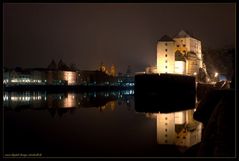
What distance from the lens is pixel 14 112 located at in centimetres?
1917

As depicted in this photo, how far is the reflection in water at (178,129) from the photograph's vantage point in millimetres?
10744

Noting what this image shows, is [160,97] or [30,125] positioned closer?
[30,125]

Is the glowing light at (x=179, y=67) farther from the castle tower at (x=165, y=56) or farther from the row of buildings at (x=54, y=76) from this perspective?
the row of buildings at (x=54, y=76)

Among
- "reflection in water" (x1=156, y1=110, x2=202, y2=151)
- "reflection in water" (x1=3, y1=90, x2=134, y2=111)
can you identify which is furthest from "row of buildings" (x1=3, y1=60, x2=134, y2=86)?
"reflection in water" (x1=156, y1=110, x2=202, y2=151)

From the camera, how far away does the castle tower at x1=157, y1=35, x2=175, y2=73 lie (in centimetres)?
2912

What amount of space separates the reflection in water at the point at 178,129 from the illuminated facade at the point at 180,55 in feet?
38.4

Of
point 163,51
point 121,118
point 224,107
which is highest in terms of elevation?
point 163,51

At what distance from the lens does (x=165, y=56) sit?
29.3m

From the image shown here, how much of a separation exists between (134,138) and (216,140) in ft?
17.7

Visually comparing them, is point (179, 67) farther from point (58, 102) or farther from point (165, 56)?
point (58, 102)

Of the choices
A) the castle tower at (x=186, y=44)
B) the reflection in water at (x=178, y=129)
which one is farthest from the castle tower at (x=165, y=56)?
the reflection in water at (x=178, y=129)

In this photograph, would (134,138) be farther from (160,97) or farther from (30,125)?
(160,97)

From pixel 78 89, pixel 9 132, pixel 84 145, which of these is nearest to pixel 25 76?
pixel 78 89

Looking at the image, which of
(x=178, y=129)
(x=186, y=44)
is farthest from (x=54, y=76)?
(x=178, y=129)
